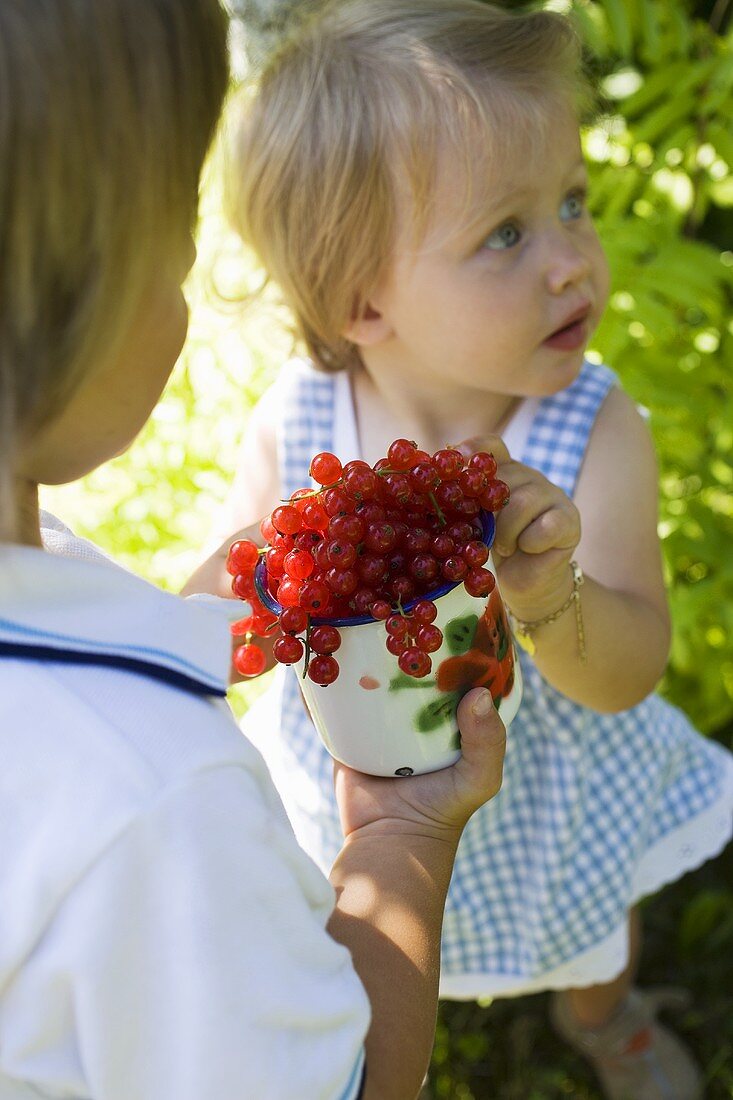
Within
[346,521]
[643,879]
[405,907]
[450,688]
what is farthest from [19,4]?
[643,879]

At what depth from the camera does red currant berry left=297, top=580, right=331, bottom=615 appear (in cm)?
103

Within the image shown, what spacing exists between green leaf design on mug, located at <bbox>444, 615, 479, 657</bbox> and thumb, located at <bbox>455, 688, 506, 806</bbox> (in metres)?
0.06

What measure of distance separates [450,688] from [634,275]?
3.86 feet

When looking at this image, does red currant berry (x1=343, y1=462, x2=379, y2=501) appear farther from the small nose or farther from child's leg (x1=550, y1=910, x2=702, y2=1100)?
child's leg (x1=550, y1=910, x2=702, y2=1100)

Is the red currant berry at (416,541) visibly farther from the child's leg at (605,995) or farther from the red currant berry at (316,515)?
the child's leg at (605,995)

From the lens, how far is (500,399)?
1.70 meters

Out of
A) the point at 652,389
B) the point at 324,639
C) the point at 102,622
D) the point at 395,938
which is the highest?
the point at 102,622

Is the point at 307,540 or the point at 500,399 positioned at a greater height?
the point at 307,540

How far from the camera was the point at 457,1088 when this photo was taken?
222 centimetres

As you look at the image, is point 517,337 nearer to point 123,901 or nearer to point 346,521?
point 346,521

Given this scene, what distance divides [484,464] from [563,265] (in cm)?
49

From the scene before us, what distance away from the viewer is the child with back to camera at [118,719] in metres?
0.74

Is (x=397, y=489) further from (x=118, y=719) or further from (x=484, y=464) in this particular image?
(x=118, y=719)

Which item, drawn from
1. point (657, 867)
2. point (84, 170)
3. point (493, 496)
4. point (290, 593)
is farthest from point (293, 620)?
point (657, 867)
